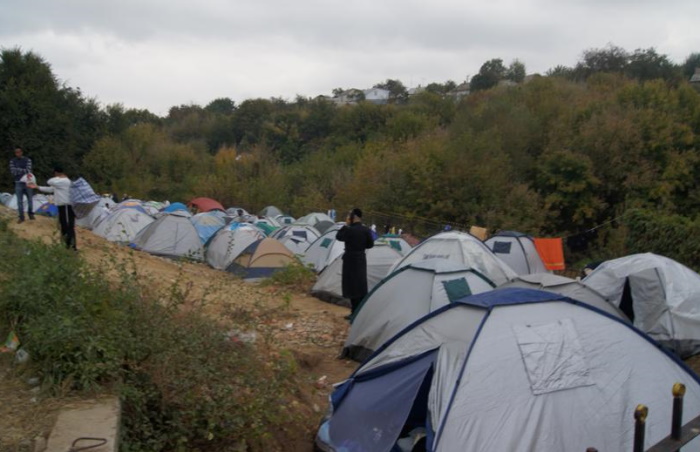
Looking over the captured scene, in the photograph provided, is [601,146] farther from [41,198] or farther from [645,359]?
[41,198]

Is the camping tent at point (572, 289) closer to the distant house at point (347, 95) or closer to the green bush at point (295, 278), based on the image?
the green bush at point (295, 278)

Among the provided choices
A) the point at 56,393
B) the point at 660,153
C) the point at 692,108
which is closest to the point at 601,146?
the point at 660,153

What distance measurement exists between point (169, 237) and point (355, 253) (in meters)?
9.86

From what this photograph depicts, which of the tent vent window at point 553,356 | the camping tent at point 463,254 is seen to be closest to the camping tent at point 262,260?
the camping tent at point 463,254

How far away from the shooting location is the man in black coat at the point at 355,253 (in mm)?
9352

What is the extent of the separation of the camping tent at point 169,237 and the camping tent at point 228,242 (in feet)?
1.52

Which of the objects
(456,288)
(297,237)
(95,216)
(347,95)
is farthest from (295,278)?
(347,95)

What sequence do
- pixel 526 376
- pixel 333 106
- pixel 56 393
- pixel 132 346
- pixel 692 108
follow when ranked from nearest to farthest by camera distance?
pixel 56 393, pixel 132 346, pixel 526 376, pixel 692 108, pixel 333 106

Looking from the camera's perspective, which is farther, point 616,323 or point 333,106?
point 333,106

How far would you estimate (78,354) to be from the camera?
14.3ft

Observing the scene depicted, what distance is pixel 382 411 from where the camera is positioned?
566 cm

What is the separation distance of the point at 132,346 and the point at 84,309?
1.55 ft

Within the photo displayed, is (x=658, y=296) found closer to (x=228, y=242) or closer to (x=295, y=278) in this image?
(x=295, y=278)

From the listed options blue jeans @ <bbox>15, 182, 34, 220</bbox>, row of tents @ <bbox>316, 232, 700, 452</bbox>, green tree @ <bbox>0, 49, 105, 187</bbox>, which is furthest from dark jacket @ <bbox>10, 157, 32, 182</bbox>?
green tree @ <bbox>0, 49, 105, 187</bbox>
